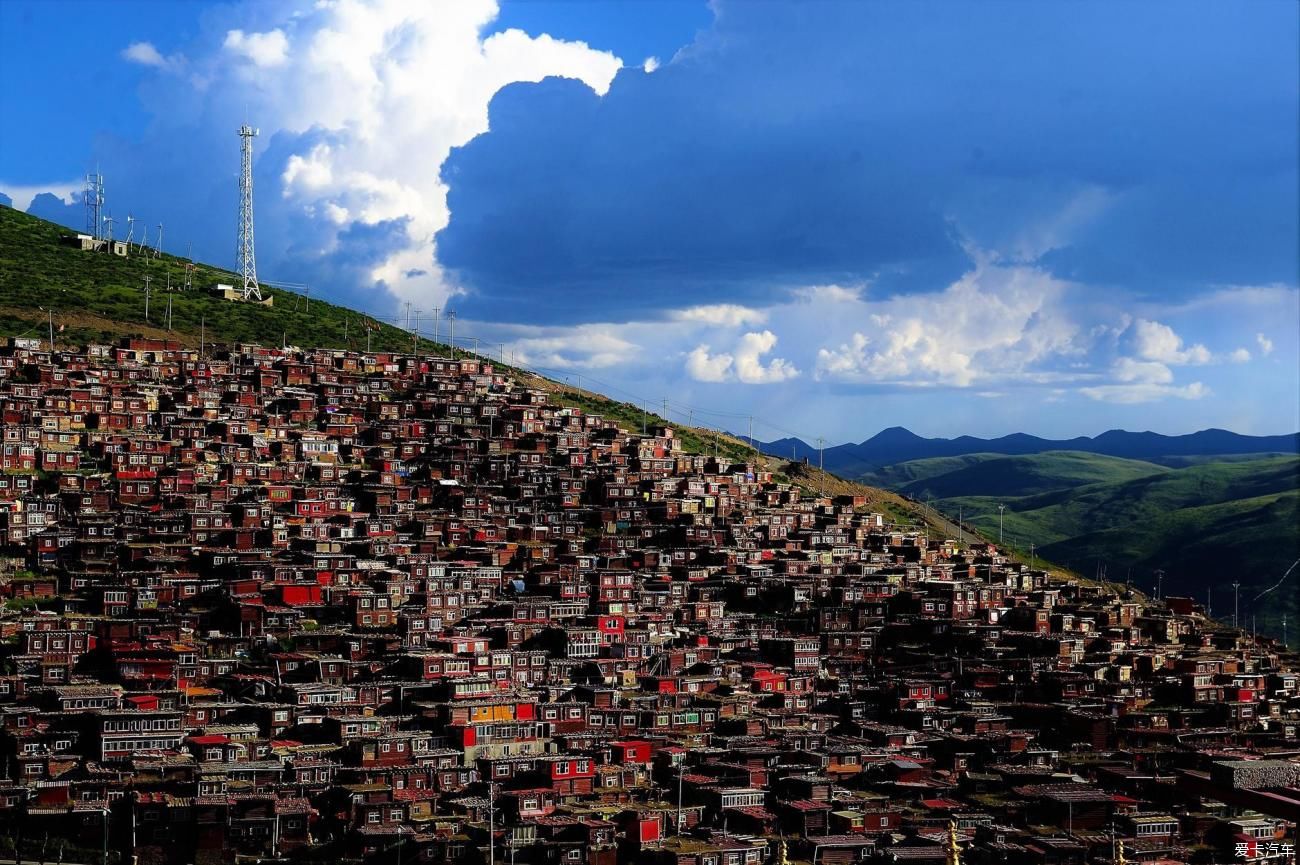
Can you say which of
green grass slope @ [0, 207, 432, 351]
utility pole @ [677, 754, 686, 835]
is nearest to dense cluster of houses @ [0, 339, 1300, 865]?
utility pole @ [677, 754, 686, 835]

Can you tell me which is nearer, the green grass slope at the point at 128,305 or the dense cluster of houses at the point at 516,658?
the dense cluster of houses at the point at 516,658

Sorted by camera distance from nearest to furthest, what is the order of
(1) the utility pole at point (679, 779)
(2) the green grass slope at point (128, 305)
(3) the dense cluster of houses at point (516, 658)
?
(3) the dense cluster of houses at point (516, 658) → (1) the utility pole at point (679, 779) → (2) the green grass slope at point (128, 305)

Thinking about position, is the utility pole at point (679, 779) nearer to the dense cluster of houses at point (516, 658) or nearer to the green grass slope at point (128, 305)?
the dense cluster of houses at point (516, 658)

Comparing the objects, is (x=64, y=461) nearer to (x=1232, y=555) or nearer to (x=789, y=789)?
(x=789, y=789)

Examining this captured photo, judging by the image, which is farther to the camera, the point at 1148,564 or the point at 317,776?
the point at 1148,564

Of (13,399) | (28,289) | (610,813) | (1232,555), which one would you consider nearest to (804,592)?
(610,813)

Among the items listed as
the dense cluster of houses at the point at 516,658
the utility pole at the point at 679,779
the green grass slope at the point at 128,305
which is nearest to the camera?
the dense cluster of houses at the point at 516,658

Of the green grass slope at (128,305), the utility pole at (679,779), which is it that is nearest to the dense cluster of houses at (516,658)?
the utility pole at (679,779)

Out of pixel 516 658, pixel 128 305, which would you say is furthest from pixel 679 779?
pixel 128 305

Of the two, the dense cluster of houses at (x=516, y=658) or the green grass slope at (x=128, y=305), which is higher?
the green grass slope at (x=128, y=305)
